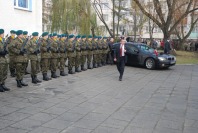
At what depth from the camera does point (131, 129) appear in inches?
217

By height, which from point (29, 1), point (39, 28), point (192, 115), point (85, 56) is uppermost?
point (29, 1)

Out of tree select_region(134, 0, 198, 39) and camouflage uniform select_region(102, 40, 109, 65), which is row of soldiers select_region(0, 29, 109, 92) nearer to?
camouflage uniform select_region(102, 40, 109, 65)

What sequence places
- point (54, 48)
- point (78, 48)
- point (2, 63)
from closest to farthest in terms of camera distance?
1. point (2, 63)
2. point (54, 48)
3. point (78, 48)

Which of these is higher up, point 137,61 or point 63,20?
point 63,20

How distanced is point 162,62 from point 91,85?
6.88 metres

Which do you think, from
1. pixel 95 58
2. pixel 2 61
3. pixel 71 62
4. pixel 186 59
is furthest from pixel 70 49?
pixel 186 59

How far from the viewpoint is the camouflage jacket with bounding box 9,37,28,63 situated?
8.95 m

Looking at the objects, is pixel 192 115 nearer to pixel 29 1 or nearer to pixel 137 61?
pixel 137 61

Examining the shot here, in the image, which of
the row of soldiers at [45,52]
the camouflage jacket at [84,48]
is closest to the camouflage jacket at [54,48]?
the row of soldiers at [45,52]

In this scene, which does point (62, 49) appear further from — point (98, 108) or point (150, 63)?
point (150, 63)

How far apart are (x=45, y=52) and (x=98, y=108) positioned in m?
4.60

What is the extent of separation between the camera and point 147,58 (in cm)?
1631

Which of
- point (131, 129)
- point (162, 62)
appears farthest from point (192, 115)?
point (162, 62)

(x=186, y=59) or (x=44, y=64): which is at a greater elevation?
(x=44, y=64)
